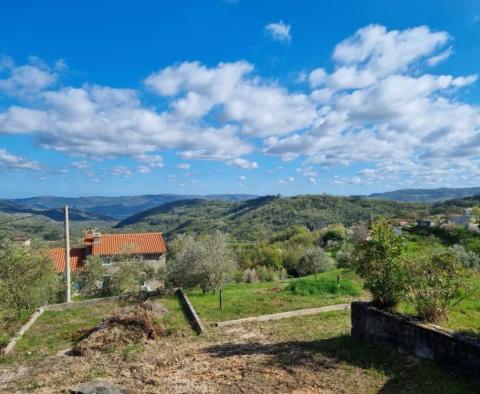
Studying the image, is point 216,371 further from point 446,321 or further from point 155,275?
point 155,275

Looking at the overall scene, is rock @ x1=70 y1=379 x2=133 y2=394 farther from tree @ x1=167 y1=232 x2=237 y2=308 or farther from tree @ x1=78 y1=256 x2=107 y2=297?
tree @ x1=78 y1=256 x2=107 y2=297

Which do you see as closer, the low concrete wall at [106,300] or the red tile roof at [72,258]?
the low concrete wall at [106,300]

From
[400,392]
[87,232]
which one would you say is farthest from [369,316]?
[87,232]

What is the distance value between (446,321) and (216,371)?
6032 mm

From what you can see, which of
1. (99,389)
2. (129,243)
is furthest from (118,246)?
(99,389)

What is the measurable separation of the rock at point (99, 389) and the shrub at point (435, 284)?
733 cm

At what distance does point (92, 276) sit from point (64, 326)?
16.4 metres

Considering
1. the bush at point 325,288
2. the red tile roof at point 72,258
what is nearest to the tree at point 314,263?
the bush at point 325,288

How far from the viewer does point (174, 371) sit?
9719mm

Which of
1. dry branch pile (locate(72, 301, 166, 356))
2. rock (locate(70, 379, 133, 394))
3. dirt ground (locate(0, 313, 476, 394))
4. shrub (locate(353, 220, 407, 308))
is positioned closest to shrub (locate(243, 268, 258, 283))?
dry branch pile (locate(72, 301, 166, 356))

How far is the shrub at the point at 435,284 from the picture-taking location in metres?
9.70

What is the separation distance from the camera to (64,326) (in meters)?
16.4

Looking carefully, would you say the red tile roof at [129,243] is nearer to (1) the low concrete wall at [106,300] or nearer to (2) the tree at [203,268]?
(2) the tree at [203,268]

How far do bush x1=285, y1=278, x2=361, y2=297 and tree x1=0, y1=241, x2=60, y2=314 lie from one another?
46.9ft
